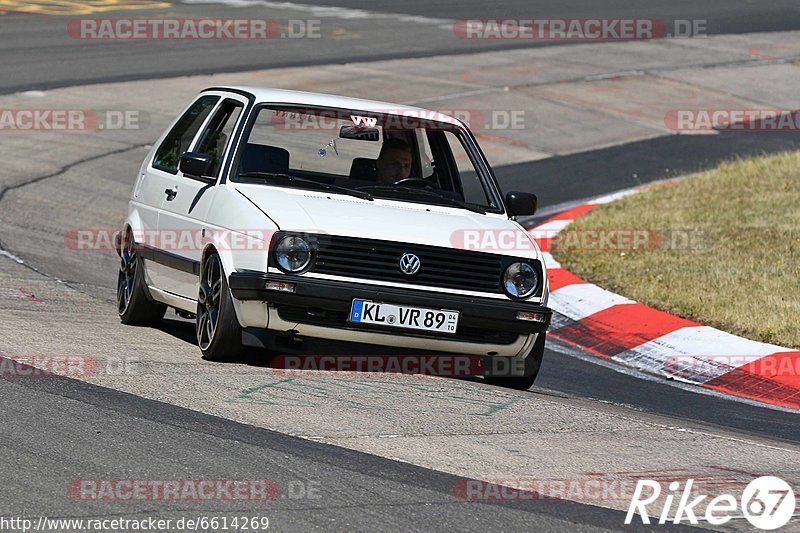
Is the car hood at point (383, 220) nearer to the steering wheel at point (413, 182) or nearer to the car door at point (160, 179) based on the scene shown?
the steering wheel at point (413, 182)

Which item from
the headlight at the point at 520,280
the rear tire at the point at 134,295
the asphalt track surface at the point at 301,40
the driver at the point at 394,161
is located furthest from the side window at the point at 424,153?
the asphalt track surface at the point at 301,40

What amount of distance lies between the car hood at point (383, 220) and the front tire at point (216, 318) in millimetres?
452

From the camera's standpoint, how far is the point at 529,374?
7996mm

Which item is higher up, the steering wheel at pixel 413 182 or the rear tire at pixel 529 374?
the steering wheel at pixel 413 182

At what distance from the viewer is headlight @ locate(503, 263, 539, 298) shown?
7.66 meters

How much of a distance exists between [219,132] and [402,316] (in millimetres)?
2049

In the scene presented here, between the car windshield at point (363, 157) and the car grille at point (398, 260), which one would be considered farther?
the car windshield at point (363, 157)

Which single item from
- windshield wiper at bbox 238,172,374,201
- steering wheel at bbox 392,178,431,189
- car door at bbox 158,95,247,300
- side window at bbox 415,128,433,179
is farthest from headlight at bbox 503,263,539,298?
car door at bbox 158,95,247,300

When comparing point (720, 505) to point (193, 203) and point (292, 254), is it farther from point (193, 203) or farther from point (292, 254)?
point (193, 203)

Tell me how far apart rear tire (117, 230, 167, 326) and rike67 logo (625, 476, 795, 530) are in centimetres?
410

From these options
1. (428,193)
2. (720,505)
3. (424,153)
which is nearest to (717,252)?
(424,153)

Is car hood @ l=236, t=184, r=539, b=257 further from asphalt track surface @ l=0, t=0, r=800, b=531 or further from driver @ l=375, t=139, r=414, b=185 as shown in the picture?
asphalt track surface @ l=0, t=0, r=800, b=531

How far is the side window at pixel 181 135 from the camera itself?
29.6ft

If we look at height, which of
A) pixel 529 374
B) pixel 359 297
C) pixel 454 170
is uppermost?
pixel 454 170
